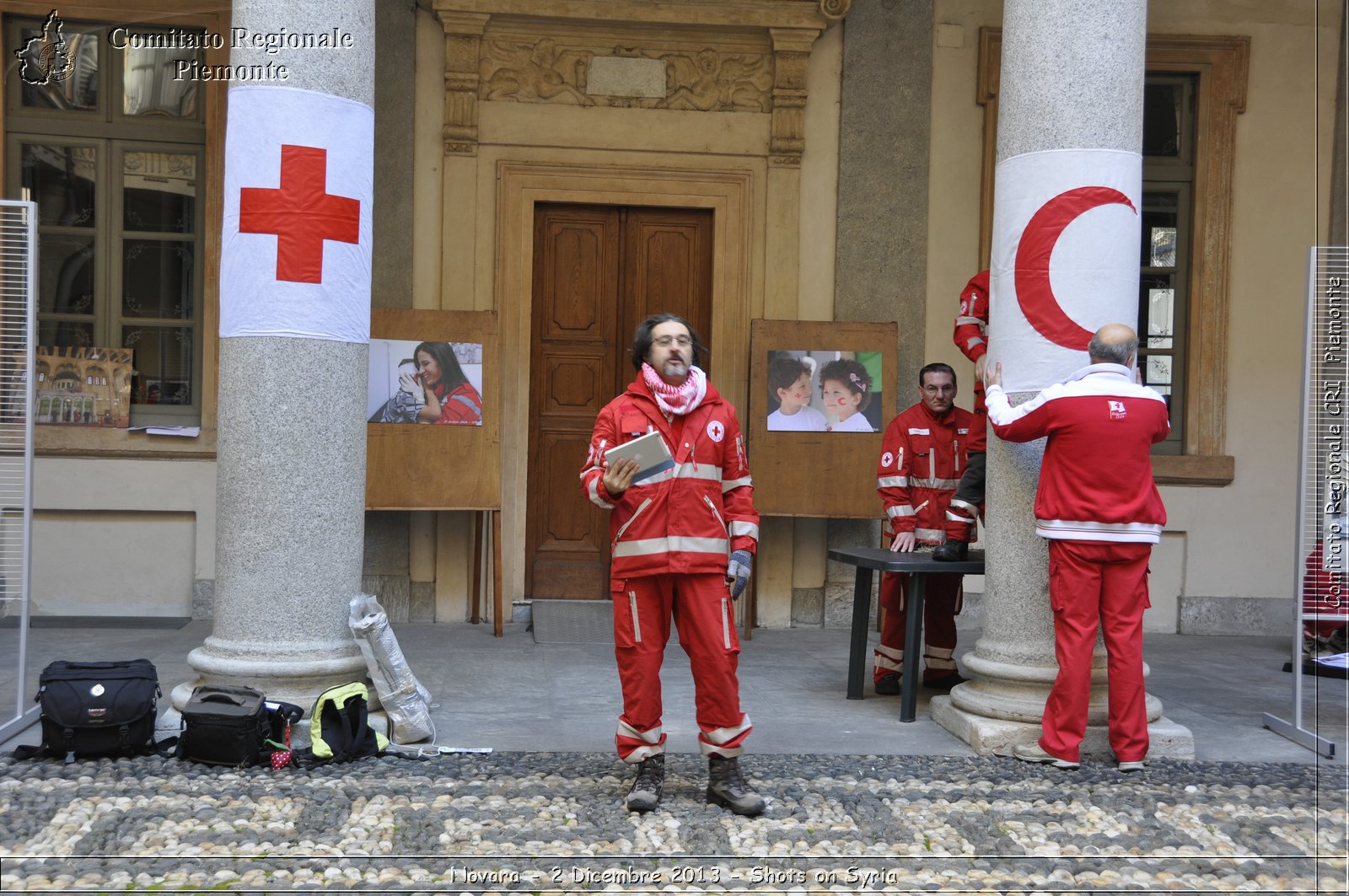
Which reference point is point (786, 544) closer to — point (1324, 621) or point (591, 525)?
point (591, 525)

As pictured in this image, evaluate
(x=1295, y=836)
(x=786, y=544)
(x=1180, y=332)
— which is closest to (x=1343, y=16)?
(x=1180, y=332)

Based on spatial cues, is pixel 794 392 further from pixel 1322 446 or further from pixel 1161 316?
pixel 1322 446

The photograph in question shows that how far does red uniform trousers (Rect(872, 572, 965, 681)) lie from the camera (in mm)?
7027

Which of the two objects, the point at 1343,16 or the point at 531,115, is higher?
the point at 1343,16

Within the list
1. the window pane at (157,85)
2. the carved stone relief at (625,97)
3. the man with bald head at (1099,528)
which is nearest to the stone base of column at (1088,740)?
the man with bald head at (1099,528)

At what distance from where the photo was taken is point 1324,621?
26.4ft

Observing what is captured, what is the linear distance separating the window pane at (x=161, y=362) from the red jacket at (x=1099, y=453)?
582cm

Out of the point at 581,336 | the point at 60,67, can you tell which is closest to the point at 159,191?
the point at 60,67

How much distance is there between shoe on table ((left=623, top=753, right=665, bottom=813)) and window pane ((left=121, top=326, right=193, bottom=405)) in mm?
5388

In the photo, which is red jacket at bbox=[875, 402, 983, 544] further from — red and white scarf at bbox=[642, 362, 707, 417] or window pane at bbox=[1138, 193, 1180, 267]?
window pane at bbox=[1138, 193, 1180, 267]

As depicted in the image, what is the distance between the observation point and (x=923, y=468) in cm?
696

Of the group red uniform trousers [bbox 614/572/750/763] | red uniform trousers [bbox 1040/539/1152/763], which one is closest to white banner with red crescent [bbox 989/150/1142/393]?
red uniform trousers [bbox 1040/539/1152/763]

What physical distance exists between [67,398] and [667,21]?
4.65m

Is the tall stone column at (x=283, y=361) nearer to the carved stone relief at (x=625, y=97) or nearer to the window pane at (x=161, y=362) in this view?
the carved stone relief at (x=625, y=97)
